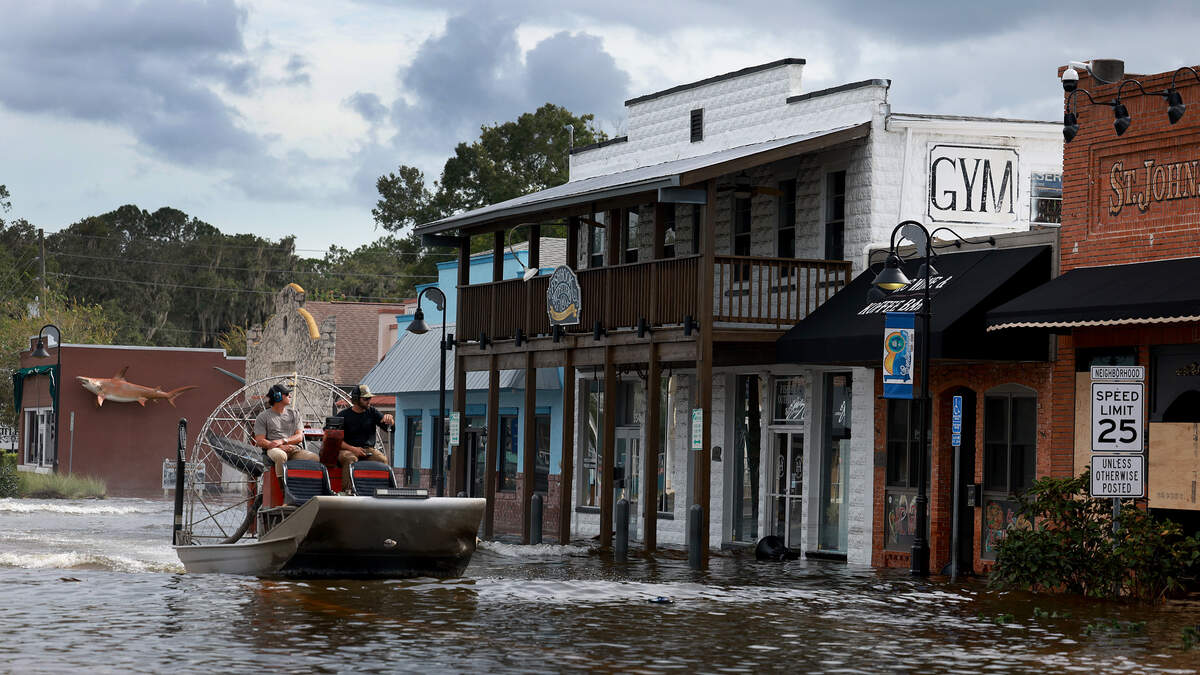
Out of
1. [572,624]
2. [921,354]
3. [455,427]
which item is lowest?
[572,624]

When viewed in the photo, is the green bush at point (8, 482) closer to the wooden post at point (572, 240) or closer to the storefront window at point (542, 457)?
the storefront window at point (542, 457)

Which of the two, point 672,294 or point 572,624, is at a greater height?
point 672,294

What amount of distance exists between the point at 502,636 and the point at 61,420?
4250cm

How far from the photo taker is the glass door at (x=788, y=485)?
2806 cm

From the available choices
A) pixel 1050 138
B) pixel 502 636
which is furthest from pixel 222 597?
pixel 1050 138

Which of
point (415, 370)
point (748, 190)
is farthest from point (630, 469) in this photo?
point (415, 370)

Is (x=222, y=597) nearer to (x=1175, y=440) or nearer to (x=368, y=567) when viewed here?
(x=368, y=567)

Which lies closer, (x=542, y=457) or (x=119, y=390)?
(x=542, y=457)

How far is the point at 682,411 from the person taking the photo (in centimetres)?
3133

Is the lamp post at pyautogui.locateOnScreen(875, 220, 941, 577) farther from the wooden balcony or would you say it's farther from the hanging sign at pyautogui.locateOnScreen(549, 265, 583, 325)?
the hanging sign at pyautogui.locateOnScreen(549, 265, 583, 325)

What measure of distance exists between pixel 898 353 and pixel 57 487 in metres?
34.1

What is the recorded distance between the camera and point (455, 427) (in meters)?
31.8

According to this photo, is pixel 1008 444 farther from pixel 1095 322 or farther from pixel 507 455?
pixel 507 455

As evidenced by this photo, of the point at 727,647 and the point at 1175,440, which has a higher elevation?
the point at 1175,440
